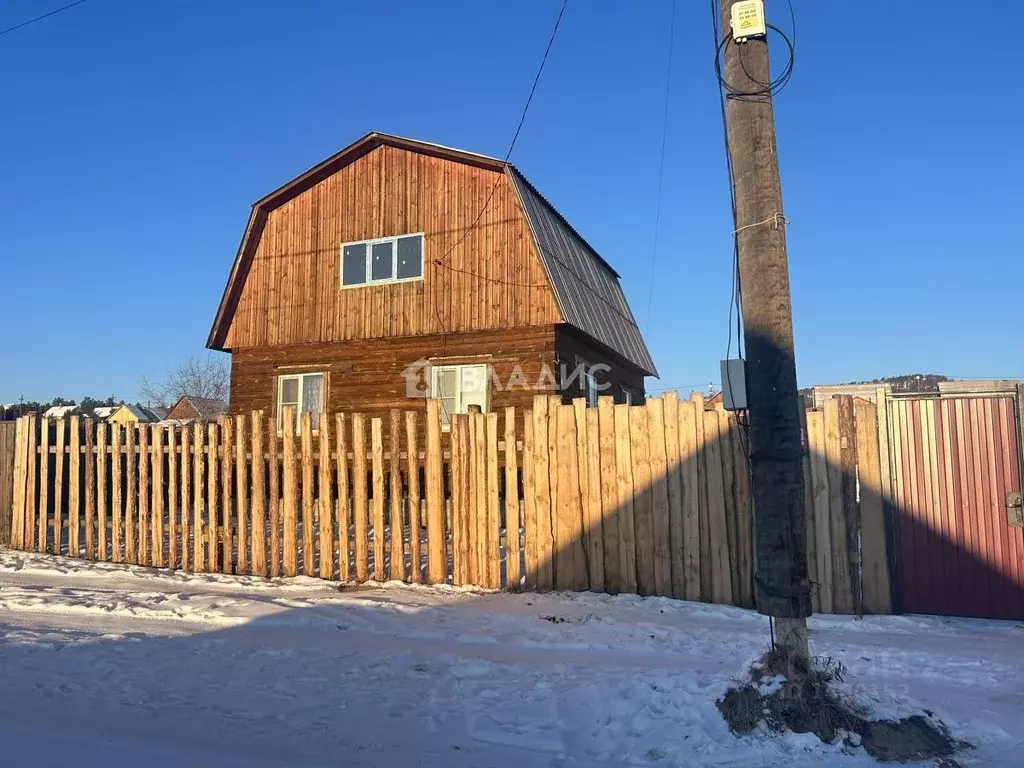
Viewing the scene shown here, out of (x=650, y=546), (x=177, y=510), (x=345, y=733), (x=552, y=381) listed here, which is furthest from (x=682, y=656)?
(x=552, y=381)

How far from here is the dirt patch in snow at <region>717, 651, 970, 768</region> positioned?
13.2 feet

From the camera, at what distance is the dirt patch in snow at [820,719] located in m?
4.02

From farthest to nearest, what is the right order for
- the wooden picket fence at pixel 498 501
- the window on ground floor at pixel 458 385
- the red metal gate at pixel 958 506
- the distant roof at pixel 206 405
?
the distant roof at pixel 206 405, the window on ground floor at pixel 458 385, the wooden picket fence at pixel 498 501, the red metal gate at pixel 958 506

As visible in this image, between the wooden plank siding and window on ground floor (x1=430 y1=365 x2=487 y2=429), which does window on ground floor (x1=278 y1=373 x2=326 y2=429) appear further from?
window on ground floor (x1=430 y1=365 x2=487 y2=429)

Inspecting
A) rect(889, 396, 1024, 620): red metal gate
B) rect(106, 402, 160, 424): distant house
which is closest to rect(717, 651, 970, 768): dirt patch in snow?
rect(889, 396, 1024, 620): red metal gate

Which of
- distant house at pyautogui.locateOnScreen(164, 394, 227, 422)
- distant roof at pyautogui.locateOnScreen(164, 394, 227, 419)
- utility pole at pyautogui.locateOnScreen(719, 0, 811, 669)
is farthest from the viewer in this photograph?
distant roof at pyautogui.locateOnScreen(164, 394, 227, 419)

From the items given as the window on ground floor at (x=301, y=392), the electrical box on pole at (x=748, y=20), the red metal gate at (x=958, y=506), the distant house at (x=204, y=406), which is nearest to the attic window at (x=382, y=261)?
the window on ground floor at (x=301, y=392)

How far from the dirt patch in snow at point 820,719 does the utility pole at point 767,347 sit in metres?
0.15

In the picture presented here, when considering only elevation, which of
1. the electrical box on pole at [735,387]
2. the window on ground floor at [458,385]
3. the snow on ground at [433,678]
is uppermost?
the window on ground floor at [458,385]

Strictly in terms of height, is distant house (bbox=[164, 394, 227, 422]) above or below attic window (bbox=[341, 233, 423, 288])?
below

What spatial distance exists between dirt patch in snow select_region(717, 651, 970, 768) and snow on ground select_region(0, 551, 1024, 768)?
0.11 metres

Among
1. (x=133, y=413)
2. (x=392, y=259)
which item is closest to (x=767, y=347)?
(x=392, y=259)

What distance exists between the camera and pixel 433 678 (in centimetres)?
533

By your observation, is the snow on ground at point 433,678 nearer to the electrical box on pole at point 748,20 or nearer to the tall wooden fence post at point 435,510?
the tall wooden fence post at point 435,510
